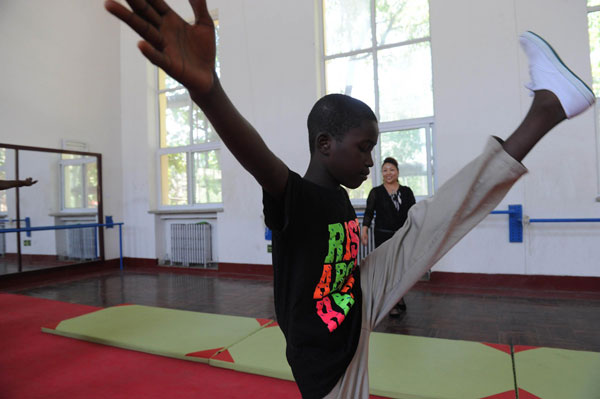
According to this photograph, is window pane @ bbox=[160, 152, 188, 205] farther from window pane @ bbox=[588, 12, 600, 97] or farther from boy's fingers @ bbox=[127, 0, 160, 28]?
boy's fingers @ bbox=[127, 0, 160, 28]

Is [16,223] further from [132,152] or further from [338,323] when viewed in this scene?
[338,323]

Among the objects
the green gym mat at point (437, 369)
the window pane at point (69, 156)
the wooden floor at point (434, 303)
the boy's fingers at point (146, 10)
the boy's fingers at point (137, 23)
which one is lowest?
the wooden floor at point (434, 303)

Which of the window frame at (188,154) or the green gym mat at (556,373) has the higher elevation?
the window frame at (188,154)

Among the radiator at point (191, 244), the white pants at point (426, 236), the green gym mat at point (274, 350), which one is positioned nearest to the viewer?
the white pants at point (426, 236)

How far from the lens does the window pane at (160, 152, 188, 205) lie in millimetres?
6547

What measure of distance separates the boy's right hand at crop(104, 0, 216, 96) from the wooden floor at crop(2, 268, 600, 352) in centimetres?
270

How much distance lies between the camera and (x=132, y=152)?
6723 millimetres

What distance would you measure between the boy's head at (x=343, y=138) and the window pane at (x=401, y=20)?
14.3 feet

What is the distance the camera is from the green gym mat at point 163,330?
7.82ft

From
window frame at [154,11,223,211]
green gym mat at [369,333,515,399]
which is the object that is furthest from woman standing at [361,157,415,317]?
window frame at [154,11,223,211]

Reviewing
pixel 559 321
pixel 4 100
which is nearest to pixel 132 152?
pixel 4 100

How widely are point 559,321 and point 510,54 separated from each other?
2.86m

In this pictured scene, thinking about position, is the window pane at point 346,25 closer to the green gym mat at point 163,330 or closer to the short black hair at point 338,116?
the green gym mat at point 163,330

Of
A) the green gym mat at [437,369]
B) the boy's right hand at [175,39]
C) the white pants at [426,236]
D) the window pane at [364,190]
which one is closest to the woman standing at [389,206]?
the green gym mat at [437,369]
